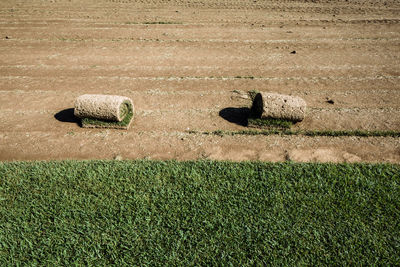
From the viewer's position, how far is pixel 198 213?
14.5ft

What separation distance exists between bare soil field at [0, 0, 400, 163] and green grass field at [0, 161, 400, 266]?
2.32 feet

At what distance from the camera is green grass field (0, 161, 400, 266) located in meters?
3.88

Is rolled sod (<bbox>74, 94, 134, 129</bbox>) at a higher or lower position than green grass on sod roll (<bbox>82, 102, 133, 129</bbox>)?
higher

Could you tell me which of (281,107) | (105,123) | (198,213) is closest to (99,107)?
(105,123)

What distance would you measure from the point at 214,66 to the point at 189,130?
4.37m

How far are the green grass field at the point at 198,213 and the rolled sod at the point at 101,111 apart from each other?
1.49 meters

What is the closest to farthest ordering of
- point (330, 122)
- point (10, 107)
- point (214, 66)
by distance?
point (330, 122), point (10, 107), point (214, 66)

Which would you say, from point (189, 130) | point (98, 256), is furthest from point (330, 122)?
point (98, 256)

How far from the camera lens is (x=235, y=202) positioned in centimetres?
459

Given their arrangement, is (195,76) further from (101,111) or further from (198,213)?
(198,213)

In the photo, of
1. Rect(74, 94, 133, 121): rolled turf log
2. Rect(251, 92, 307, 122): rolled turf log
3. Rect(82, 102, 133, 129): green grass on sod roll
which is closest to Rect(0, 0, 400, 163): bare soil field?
Rect(82, 102, 133, 129): green grass on sod roll

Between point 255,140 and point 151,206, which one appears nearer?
point 151,206

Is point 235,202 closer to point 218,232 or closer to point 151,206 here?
point 218,232

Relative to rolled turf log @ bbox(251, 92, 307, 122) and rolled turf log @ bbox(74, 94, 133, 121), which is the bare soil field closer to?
rolled turf log @ bbox(74, 94, 133, 121)
